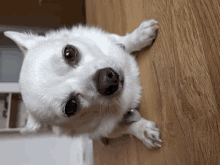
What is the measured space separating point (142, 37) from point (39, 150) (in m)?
3.71

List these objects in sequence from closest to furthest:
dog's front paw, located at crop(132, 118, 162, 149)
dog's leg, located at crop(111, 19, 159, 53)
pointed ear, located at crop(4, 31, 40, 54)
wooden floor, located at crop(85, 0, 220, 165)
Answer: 1. wooden floor, located at crop(85, 0, 220, 165)
2. dog's front paw, located at crop(132, 118, 162, 149)
3. dog's leg, located at crop(111, 19, 159, 53)
4. pointed ear, located at crop(4, 31, 40, 54)

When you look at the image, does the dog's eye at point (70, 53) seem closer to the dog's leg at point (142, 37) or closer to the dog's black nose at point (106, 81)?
the dog's black nose at point (106, 81)

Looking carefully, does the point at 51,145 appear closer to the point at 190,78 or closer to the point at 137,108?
the point at 137,108

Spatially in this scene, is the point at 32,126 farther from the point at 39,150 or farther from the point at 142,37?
the point at 39,150

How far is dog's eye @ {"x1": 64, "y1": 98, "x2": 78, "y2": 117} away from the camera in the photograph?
3.46 ft

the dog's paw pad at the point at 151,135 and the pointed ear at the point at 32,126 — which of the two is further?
the pointed ear at the point at 32,126

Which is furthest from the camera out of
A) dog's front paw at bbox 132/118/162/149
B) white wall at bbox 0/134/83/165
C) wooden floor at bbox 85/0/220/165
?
white wall at bbox 0/134/83/165

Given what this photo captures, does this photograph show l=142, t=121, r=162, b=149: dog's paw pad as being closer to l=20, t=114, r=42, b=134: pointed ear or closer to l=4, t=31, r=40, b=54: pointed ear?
l=20, t=114, r=42, b=134: pointed ear

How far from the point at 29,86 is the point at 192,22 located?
113cm

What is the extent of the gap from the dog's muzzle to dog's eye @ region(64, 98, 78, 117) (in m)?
0.21

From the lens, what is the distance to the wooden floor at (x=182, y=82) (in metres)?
0.79

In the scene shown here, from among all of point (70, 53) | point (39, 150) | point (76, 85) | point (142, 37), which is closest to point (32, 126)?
point (76, 85)

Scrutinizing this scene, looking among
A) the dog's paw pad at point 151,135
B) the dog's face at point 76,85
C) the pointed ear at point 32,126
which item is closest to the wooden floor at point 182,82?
the dog's paw pad at point 151,135

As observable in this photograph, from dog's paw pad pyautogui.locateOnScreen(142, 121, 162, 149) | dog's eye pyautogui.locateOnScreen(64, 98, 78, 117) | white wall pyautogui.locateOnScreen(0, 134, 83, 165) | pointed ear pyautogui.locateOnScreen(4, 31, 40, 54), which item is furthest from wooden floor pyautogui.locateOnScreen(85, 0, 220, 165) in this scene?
white wall pyautogui.locateOnScreen(0, 134, 83, 165)
